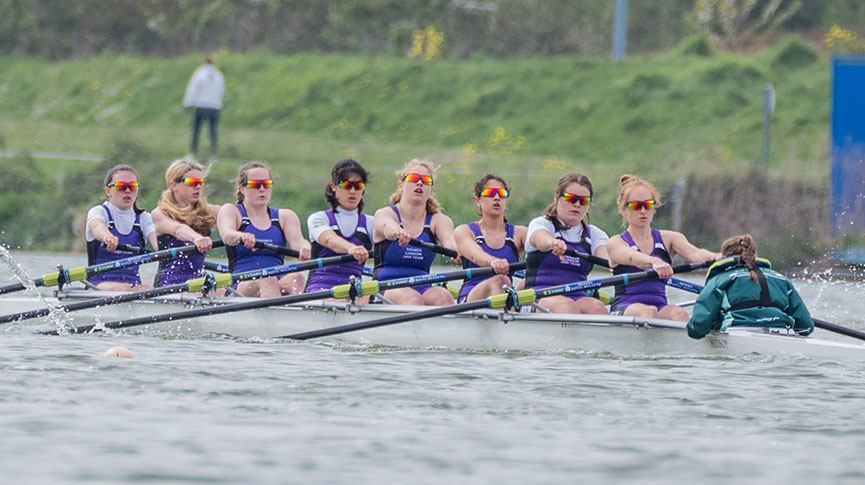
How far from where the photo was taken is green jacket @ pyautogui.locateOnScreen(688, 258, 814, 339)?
8539 mm

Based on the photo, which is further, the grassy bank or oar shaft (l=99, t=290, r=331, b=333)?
the grassy bank

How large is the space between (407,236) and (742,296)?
234 cm

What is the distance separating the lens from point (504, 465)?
5957mm

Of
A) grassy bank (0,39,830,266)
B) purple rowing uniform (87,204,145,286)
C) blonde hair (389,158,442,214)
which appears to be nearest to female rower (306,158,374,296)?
blonde hair (389,158,442,214)

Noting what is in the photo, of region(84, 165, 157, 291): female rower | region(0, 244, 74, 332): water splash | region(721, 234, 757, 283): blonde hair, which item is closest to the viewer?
region(721, 234, 757, 283): blonde hair

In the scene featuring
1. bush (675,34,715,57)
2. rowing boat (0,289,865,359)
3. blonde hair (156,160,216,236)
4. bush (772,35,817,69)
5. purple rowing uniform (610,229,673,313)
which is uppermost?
bush (675,34,715,57)

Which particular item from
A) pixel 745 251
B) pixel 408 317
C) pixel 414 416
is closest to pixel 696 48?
pixel 408 317

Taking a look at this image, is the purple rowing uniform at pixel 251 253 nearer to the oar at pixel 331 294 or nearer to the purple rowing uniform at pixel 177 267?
the purple rowing uniform at pixel 177 267

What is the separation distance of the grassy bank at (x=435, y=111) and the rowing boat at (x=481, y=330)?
1074cm

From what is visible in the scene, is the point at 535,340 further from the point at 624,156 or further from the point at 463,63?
the point at 463,63

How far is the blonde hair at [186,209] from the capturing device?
10703 mm

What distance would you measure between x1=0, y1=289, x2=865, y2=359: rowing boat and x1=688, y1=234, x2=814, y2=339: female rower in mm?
88

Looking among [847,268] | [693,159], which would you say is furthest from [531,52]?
[847,268]

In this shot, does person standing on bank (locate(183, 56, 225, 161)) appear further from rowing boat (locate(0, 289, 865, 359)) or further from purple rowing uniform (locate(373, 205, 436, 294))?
purple rowing uniform (locate(373, 205, 436, 294))
